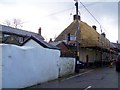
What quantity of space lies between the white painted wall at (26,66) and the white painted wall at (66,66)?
237 centimetres

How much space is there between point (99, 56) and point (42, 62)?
44.9m

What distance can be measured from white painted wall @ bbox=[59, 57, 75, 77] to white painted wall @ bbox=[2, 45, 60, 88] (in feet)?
7.76

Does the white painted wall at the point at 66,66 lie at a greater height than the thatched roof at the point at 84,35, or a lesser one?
lesser

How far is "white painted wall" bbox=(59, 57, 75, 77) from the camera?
25.8 meters

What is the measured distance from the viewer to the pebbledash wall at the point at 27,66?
15.1 meters

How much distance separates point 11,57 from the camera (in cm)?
1550

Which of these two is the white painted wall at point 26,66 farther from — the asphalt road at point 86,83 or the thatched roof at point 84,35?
the thatched roof at point 84,35

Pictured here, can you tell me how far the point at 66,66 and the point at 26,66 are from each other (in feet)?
34.5

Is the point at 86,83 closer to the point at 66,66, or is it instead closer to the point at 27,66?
the point at 27,66

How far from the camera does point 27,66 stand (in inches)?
696

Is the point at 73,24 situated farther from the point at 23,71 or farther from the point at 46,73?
the point at 23,71

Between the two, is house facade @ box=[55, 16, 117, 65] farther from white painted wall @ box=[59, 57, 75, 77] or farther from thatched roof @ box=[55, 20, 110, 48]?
white painted wall @ box=[59, 57, 75, 77]

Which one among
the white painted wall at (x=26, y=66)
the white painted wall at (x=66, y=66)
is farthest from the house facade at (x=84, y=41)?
the white painted wall at (x=26, y=66)

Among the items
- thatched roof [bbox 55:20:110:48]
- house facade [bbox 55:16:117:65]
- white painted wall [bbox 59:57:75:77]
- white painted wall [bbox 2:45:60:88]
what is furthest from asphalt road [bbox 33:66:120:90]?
thatched roof [bbox 55:20:110:48]
